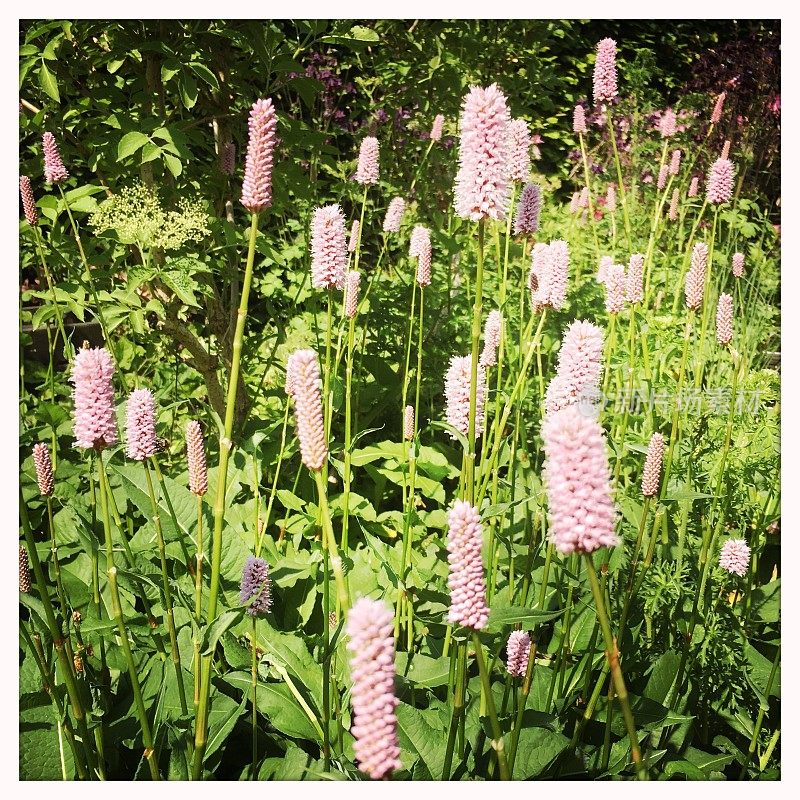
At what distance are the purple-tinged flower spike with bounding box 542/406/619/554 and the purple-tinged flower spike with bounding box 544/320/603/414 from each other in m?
0.46

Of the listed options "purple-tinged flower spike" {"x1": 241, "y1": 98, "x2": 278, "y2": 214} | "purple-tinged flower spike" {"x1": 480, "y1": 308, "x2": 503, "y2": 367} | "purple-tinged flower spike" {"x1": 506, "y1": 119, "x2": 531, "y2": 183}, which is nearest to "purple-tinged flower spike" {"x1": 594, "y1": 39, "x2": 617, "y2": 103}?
"purple-tinged flower spike" {"x1": 506, "y1": 119, "x2": 531, "y2": 183}

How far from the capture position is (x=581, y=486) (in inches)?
29.2

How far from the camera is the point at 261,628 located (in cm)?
165

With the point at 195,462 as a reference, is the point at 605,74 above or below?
above

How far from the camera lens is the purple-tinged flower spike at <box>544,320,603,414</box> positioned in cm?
119

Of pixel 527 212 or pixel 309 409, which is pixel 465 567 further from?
pixel 527 212

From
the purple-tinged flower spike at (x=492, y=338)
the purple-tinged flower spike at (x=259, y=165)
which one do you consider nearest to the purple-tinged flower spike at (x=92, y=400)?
the purple-tinged flower spike at (x=259, y=165)

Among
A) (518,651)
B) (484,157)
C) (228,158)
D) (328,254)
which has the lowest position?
(518,651)

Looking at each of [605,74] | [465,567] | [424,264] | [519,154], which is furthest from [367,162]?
[465,567]

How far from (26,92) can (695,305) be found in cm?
209

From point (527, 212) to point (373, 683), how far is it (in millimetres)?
1228

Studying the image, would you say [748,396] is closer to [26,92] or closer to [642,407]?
[642,407]

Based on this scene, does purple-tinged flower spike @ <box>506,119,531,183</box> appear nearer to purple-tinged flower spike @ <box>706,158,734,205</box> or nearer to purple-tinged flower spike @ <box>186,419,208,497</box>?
purple-tinged flower spike @ <box>706,158,734,205</box>
